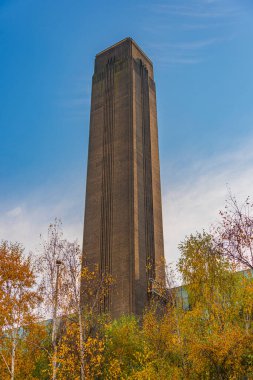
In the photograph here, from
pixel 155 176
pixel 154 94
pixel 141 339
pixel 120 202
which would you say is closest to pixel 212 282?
pixel 141 339

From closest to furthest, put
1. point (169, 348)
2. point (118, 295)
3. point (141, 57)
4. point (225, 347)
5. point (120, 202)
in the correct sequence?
point (225, 347), point (169, 348), point (118, 295), point (120, 202), point (141, 57)

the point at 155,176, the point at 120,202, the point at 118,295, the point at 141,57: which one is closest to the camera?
the point at 118,295

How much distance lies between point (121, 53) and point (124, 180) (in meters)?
23.1

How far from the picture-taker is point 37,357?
103ft

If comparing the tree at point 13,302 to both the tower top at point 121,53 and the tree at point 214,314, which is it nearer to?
the tree at point 214,314

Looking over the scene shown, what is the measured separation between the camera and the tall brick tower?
50125 millimetres

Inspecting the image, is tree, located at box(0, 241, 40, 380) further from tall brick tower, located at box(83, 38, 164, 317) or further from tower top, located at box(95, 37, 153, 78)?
tower top, located at box(95, 37, 153, 78)

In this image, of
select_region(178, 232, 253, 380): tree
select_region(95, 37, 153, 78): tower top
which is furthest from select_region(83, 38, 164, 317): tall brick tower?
select_region(178, 232, 253, 380): tree

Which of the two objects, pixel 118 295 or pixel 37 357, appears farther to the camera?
pixel 118 295

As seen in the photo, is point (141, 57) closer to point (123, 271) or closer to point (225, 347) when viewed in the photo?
point (123, 271)

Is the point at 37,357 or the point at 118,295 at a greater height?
the point at 118,295

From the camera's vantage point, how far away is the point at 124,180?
184 feet

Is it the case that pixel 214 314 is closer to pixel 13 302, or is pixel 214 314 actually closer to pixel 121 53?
pixel 13 302

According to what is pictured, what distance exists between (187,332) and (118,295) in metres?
21.6
